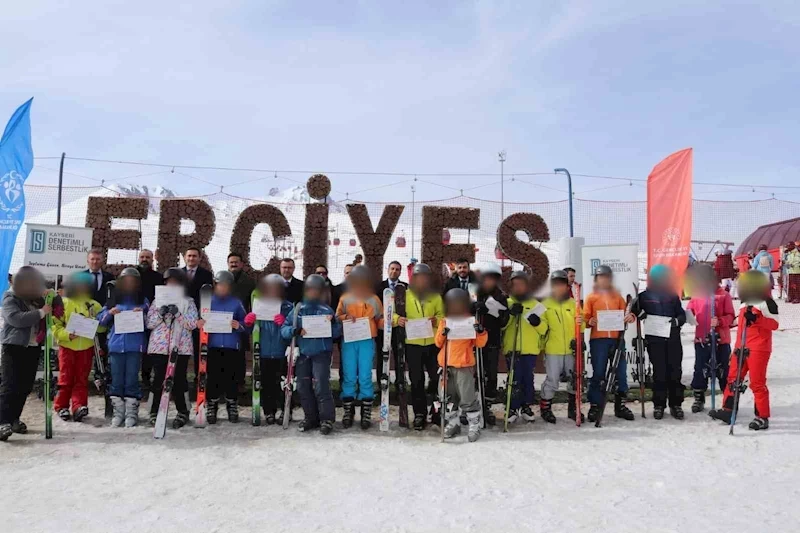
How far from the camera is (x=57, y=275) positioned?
28.9 feet

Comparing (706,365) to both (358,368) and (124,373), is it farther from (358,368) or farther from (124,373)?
(124,373)

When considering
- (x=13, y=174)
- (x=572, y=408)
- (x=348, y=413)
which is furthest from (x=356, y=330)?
(x=13, y=174)

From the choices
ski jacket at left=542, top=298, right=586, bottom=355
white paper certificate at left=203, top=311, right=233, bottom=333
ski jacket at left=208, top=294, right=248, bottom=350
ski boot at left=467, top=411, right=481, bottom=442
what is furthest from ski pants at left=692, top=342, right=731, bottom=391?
white paper certificate at left=203, top=311, right=233, bottom=333

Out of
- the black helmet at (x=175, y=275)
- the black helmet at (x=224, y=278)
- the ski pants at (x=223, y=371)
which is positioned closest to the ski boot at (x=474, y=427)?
the ski pants at (x=223, y=371)

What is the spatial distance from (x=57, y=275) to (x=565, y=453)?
26.0ft

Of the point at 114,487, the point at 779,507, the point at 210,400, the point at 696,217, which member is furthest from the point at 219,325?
the point at 696,217

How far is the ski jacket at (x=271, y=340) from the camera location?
21.6 ft

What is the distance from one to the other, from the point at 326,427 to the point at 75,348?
3.08m

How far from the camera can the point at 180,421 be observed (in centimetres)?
635

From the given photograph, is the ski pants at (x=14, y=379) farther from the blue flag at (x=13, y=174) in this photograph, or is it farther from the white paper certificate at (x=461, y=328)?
the white paper certificate at (x=461, y=328)

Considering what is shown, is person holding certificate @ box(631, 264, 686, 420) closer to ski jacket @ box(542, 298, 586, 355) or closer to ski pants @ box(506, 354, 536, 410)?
ski jacket @ box(542, 298, 586, 355)

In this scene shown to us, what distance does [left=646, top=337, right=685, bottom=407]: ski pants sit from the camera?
676 cm

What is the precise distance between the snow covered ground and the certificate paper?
43.2 inches

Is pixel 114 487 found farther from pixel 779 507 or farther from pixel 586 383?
pixel 586 383
